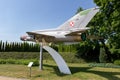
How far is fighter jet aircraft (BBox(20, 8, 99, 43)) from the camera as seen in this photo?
2392cm

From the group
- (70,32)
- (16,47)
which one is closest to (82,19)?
(70,32)

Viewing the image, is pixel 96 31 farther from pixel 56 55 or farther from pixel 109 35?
pixel 56 55

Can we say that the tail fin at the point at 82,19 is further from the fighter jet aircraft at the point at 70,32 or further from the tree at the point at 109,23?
the tree at the point at 109,23

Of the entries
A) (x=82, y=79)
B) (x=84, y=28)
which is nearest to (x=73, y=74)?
(x=82, y=79)

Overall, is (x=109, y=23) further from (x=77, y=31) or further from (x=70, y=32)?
(x=77, y=31)

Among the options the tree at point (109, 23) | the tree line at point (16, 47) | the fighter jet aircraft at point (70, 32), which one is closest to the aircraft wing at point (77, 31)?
the fighter jet aircraft at point (70, 32)

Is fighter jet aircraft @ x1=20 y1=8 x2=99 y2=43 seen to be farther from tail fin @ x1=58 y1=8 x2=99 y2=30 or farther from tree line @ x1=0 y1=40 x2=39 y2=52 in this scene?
tree line @ x1=0 y1=40 x2=39 y2=52

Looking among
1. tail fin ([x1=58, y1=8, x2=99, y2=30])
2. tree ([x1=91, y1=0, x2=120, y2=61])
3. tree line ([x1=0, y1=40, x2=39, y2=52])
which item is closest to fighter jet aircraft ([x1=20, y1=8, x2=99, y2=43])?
tail fin ([x1=58, y1=8, x2=99, y2=30])

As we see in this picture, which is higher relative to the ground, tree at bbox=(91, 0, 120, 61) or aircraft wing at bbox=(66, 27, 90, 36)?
tree at bbox=(91, 0, 120, 61)

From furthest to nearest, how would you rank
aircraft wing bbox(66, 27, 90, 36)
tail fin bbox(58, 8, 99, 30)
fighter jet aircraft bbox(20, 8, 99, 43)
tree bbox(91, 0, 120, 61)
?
tree bbox(91, 0, 120, 61), tail fin bbox(58, 8, 99, 30), fighter jet aircraft bbox(20, 8, 99, 43), aircraft wing bbox(66, 27, 90, 36)

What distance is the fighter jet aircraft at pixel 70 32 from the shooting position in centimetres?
2392

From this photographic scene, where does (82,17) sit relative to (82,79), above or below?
above

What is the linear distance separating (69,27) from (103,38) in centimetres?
1435

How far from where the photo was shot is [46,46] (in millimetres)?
25844
